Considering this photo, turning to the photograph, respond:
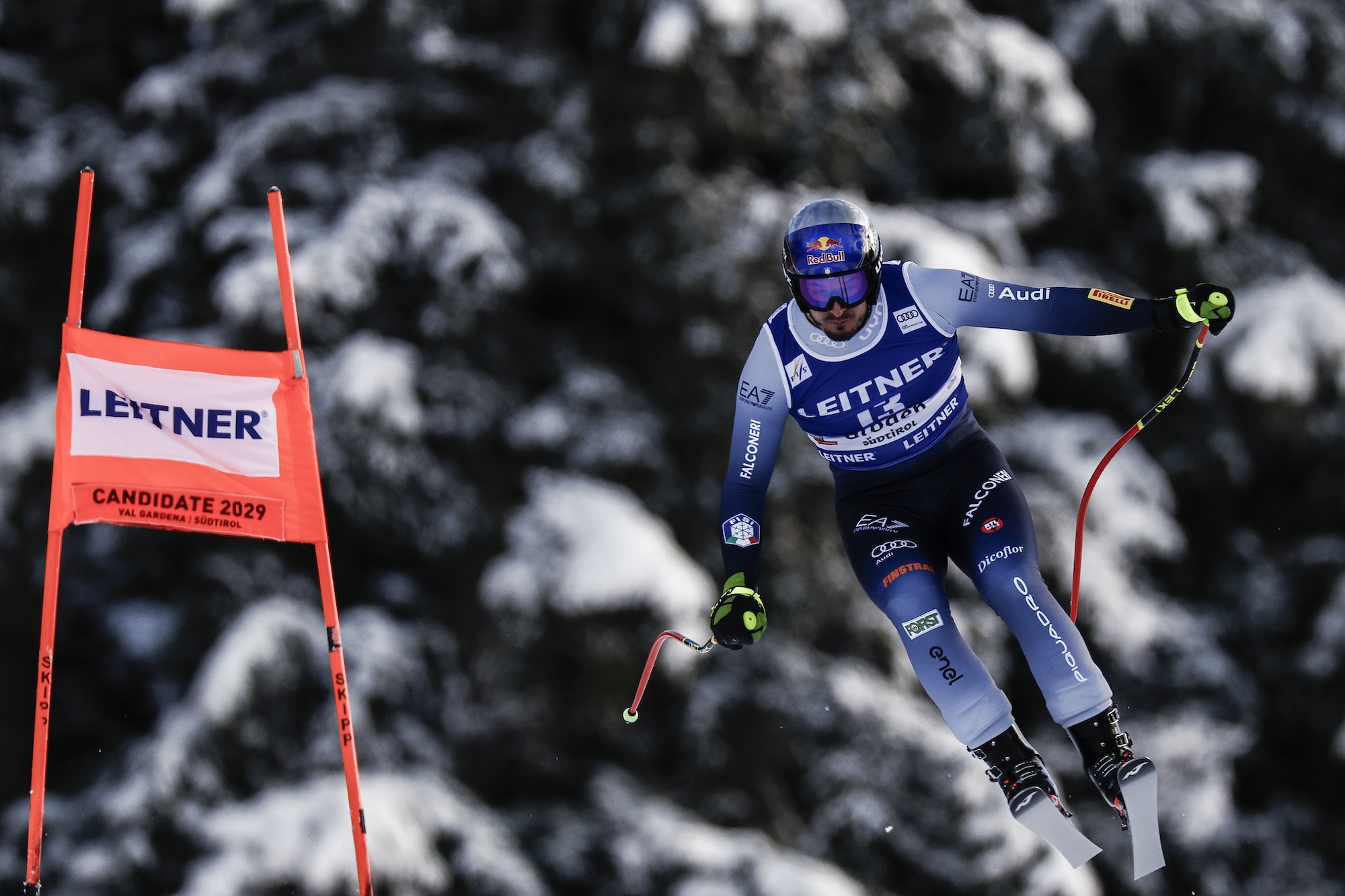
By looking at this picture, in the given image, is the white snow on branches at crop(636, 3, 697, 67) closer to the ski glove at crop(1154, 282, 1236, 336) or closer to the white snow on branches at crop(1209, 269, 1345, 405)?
the white snow on branches at crop(1209, 269, 1345, 405)

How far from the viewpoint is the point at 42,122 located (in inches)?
422

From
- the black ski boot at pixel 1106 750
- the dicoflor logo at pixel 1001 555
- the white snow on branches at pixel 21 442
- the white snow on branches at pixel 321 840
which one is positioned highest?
the white snow on branches at pixel 21 442

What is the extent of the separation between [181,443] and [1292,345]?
7.79 metres

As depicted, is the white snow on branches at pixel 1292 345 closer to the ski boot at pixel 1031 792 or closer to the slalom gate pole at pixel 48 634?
the ski boot at pixel 1031 792

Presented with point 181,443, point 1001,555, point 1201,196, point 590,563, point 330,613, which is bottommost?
point 1001,555

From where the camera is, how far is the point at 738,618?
15.4ft

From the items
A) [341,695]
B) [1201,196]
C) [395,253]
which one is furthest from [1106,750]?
[1201,196]

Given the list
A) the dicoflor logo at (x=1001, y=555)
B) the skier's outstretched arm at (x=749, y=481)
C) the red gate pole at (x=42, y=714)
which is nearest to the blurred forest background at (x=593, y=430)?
the red gate pole at (x=42, y=714)

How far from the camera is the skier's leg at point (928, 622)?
4.55m

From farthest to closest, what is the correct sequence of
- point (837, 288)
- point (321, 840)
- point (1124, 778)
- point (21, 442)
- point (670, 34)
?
1. point (21, 442)
2. point (670, 34)
3. point (321, 840)
4. point (837, 288)
5. point (1124, 778)

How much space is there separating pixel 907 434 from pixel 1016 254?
6.57m

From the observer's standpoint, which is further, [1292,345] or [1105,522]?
[1105,522]

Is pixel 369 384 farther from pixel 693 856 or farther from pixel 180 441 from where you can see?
pixel 180 441

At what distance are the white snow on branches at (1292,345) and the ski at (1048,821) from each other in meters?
6.64
